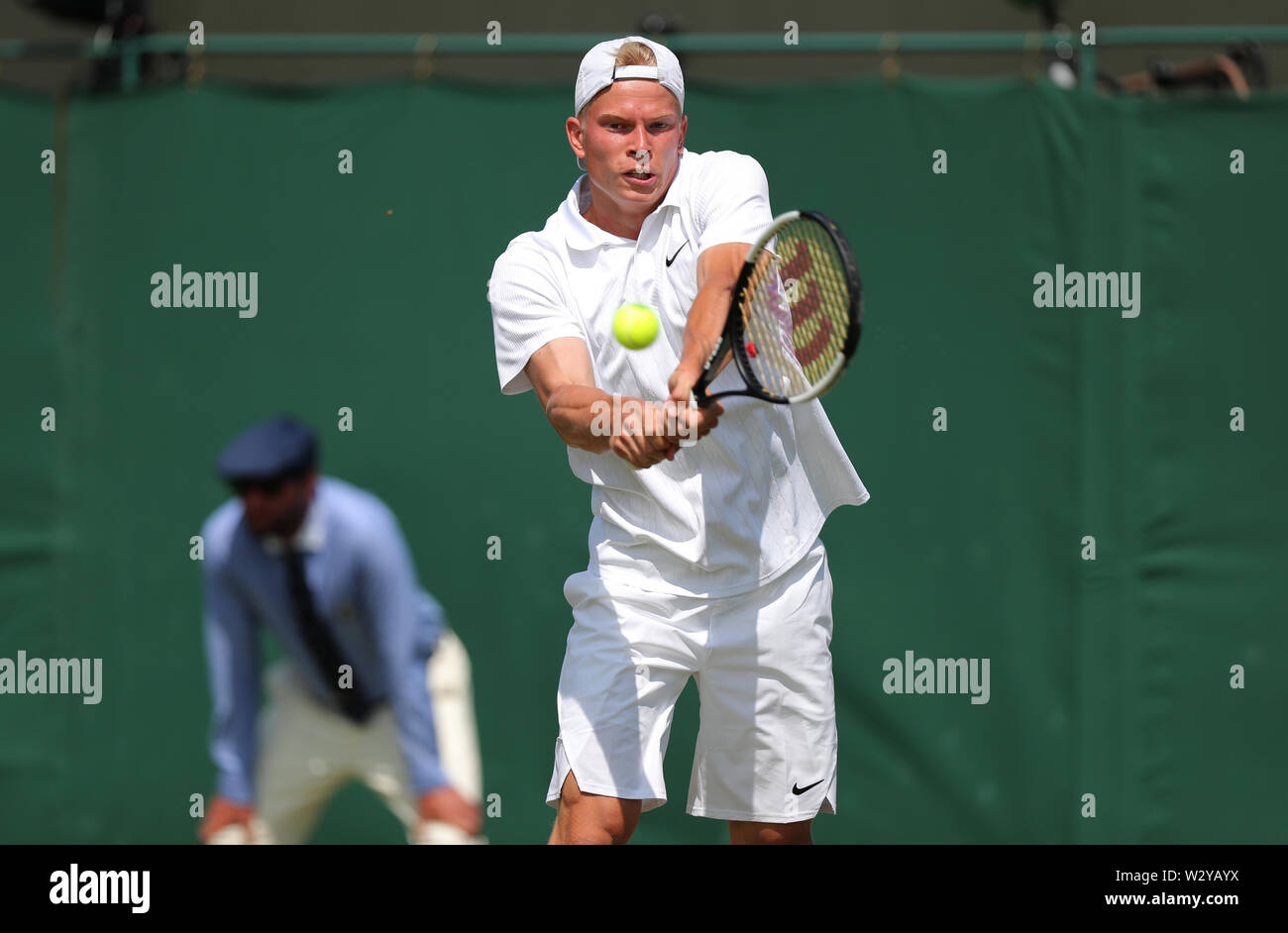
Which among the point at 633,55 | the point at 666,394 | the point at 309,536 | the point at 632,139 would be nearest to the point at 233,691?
the point at 309,536

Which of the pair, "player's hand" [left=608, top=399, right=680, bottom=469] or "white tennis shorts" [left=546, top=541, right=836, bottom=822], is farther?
"white tennis shorts" [left=546, top=541, right=836, bottom=822]

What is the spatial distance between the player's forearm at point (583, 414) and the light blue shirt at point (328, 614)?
0.43 meters

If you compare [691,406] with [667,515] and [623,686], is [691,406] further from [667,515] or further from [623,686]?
[623,686]

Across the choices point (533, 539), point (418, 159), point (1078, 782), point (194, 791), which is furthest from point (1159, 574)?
point (194, 791)

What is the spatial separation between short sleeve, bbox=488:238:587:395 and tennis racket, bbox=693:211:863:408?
37cm

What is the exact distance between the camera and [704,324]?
310 cm

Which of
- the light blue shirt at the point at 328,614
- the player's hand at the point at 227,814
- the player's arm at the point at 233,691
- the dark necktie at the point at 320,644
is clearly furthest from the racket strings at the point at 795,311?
the player's hand at the point at 227,814

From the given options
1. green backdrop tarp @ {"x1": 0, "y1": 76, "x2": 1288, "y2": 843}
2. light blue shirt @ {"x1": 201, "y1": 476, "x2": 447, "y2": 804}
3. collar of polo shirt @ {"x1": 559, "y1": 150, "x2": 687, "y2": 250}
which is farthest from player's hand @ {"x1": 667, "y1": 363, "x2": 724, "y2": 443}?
green backdrop tarp @ {"x1": 0, "y1": 76, "x2": 1288, "y2": 843}

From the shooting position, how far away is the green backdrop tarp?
4496 mm

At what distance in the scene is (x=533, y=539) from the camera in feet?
14.7

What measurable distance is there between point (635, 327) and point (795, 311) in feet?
1.63

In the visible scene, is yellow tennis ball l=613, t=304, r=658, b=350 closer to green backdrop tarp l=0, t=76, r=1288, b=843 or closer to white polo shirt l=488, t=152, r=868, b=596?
white polo shirt l=488, t=152, r=868, b=596

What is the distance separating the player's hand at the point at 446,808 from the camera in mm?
2840
